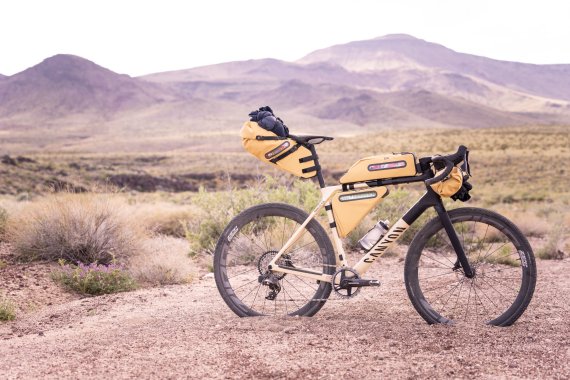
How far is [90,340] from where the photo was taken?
170 inches

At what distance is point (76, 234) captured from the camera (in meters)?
7.53

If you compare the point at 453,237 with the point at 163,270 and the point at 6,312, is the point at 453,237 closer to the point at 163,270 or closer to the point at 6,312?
the point at 163,270

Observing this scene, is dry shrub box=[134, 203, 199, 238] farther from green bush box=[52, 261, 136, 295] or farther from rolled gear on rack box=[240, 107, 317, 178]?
rolled gear on rack box=[240, 107, 317, 178]

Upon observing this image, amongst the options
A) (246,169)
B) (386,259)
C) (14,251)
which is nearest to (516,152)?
(246,169)

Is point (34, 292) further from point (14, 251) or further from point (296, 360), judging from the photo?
point (296, 360)

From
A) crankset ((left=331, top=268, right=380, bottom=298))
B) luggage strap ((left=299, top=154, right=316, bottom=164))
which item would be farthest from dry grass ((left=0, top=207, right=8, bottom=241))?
crankset ((left=331, top=268, right=380, bottom=298))

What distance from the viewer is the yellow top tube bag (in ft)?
15.1

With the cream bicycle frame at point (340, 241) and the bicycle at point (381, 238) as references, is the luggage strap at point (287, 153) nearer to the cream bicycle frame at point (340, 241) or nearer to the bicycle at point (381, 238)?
the bicycle at point (381, 238)

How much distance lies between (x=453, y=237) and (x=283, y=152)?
4.61 ft

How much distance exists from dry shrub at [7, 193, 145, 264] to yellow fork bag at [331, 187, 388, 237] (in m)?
3.76

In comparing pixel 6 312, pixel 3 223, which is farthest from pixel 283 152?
pixel 3 223

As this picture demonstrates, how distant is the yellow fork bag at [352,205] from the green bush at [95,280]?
302cm

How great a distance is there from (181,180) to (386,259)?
1225 inches

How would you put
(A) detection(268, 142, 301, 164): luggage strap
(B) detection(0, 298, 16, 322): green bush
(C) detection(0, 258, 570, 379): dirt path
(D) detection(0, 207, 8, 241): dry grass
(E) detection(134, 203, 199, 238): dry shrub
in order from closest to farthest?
1. (C) detection(0, 258, 570, 379): dirt path
2. (A) detection(268, 142, 301, 164): luggage strap
3. (B) detection(0, 298, 16, 322): green bush
4. (D) detection(0, 207, 8, 241): dry grass
5. (E) detection(134, 203, 199, 238): dry shrub
